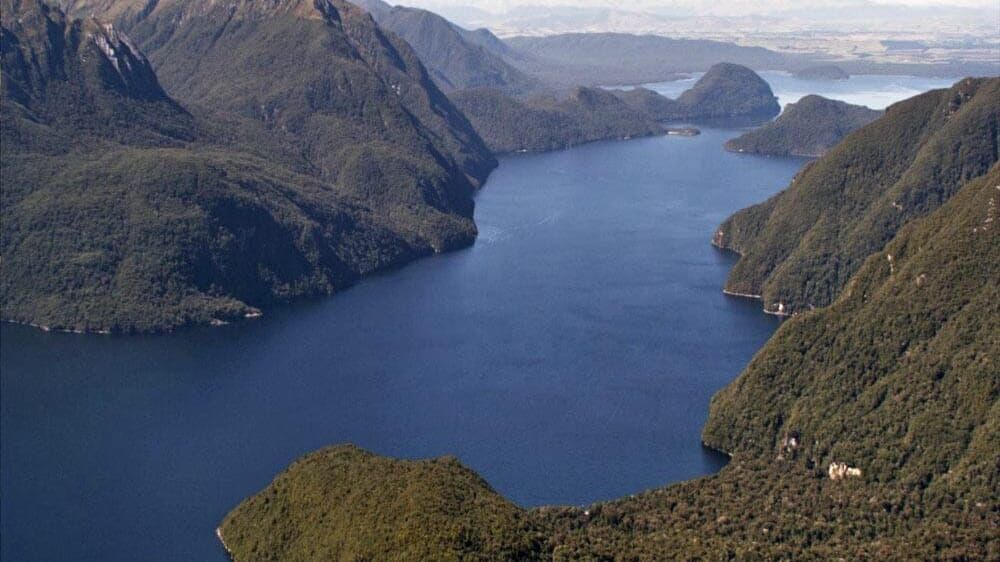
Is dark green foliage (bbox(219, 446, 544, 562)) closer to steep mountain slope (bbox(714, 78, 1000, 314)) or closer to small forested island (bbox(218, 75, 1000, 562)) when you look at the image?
small forested island (bbox(218, 75, 1000, 562))

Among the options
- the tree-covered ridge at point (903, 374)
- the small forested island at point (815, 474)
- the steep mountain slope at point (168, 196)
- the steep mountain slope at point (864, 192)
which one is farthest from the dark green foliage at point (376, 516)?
the steep mountain slope at point (864, 192)

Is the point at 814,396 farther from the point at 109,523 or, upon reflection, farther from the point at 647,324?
the point at 109,523

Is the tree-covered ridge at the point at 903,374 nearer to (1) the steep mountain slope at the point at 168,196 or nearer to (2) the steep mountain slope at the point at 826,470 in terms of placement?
(2) the steep mountain slope at the point at 826,470

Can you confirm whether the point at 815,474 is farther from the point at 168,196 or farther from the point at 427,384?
the point at 168,196

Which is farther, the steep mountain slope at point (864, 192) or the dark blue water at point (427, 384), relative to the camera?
the steep mountain slope at point (864, 192)

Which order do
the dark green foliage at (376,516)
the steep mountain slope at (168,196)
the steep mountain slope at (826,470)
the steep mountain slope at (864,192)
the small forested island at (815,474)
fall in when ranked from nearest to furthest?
the dark green foliage at (376,516), the small forested island at (815,474), the steep mountain slope at (826,470), the steep mountain slope at (864,192), the steep mountain slope at (168,196)

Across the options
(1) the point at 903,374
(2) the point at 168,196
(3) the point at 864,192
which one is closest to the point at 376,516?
(1) the point at 903,374

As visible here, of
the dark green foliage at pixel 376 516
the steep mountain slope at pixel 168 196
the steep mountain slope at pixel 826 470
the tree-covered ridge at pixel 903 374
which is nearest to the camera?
the dark green foliage at pixel 376 516

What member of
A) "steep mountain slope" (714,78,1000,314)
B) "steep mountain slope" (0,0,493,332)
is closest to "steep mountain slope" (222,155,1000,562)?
"steep mountain slope" (714,78,1000,314)
